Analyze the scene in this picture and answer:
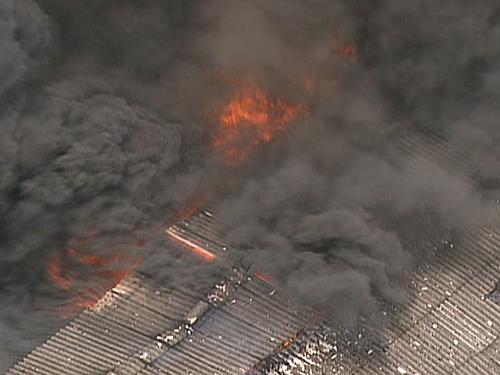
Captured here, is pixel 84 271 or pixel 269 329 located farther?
pixel 269 329

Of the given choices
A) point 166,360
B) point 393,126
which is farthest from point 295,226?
point 166,360

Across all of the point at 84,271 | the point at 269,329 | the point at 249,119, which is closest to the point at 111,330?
the point at 84,271

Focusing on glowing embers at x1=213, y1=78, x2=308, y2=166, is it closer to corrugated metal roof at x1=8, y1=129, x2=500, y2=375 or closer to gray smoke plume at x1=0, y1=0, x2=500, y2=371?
gray smoke plume at x1=0, y1=0, x2=500, y2=371

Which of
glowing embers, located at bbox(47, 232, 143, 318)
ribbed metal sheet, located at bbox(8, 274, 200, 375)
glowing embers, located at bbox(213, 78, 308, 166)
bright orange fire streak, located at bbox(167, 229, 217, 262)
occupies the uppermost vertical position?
glowing embers, located at bbox(213, 78, 308, 166)

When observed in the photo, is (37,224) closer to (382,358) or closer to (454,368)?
(382,358)

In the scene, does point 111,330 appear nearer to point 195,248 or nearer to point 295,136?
point 195,248

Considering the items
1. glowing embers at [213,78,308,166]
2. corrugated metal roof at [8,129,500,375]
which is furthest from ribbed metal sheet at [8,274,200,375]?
glowing embers at [213,78,308,166]
